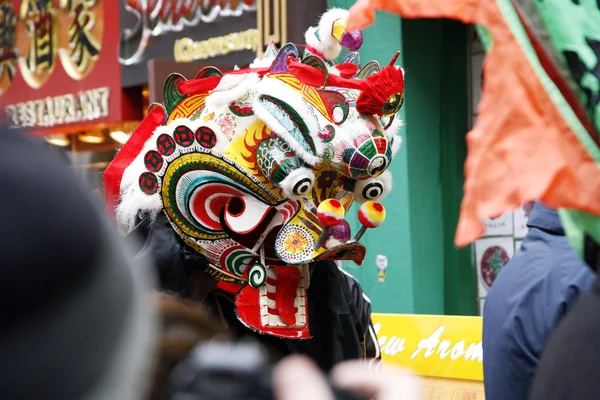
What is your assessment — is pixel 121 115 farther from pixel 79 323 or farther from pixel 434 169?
pixel 79 323

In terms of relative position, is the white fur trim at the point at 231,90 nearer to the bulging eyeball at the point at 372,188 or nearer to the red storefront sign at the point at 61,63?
the bulging eyeball at the point at 372,188

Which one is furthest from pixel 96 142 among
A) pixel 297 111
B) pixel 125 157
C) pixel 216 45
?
pixel 297 111

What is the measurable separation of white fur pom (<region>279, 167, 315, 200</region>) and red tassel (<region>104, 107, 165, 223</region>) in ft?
1.99

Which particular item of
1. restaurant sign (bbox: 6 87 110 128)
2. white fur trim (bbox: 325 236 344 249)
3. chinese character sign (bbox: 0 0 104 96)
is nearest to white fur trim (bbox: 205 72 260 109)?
white fur trim (bbox: 325 236 344 249)

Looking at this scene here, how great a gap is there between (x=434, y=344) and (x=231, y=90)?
1.23 m

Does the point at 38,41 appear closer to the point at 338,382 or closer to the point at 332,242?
the point at 332,242

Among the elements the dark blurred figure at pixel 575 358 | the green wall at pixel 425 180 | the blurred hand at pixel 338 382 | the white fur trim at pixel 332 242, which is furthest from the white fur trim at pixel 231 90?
the green wall at pixel 425 180

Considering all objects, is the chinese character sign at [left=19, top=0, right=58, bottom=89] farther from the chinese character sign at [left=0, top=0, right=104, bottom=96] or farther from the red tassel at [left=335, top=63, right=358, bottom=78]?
the red tassel at [left=335, top=63, right=358, bottom=78]

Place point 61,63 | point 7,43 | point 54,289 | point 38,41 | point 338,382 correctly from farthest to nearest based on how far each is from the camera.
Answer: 1. point 7,43
2. point 38,41
3. point 61,63
4. point 338,382
5. point 54,289

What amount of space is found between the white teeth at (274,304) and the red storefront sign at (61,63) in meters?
4.83

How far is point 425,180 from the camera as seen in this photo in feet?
19.0

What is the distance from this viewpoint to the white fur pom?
2678 mm

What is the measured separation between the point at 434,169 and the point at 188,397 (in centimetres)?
514

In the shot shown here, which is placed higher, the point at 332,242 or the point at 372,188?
the point at 372,188
